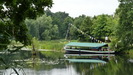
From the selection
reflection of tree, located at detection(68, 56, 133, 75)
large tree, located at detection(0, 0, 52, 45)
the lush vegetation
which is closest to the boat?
the lush vegetation

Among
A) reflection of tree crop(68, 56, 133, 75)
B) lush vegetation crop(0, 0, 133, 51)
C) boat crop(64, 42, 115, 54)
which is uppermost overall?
lush vegetation crop(0, 0, 133, 51)

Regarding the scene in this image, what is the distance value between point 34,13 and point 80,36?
183ft

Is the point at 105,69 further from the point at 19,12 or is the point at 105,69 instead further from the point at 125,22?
the point at 19,12

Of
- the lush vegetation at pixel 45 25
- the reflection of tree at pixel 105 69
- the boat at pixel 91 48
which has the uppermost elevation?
the lush vegetation at pixel 45 25

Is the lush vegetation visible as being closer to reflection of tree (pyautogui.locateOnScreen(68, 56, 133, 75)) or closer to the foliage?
the foliage

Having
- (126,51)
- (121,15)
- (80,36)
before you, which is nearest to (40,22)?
(80,36)

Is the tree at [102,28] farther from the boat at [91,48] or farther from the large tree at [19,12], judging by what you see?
the large tree at [19,12]

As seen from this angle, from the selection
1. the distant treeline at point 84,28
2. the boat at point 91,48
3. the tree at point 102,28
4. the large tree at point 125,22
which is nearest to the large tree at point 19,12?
the large tree at point 125,22

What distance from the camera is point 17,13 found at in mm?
8633

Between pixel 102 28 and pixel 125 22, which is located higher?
pixel 125 22

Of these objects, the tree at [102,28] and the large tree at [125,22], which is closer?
the large tree at [125,22]

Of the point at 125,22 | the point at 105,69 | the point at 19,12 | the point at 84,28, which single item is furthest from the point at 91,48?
the point at 19,12

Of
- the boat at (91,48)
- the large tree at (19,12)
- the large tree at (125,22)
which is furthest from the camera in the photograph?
the boat at (91,48)

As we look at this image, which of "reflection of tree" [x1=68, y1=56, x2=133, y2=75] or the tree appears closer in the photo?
"reflection of tree" [x1=68, y1=56, x2=133, y2=75]
